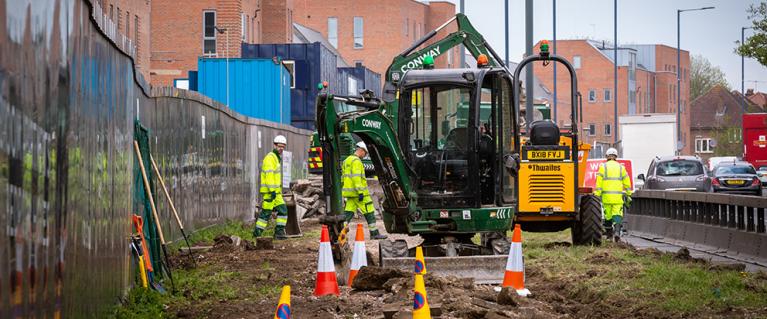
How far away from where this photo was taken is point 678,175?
1521 inches

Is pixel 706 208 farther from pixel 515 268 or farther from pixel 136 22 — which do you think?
pixel 136 22

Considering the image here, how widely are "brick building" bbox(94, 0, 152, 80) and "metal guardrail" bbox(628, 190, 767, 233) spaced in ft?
66.1

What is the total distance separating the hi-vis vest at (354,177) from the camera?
68.8ft

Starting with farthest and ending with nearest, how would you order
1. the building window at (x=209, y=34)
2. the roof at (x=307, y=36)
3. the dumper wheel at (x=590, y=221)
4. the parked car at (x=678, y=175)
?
the roof at (x=307, y=36) < the building window at (x=209, y=34) < the parked car at (x=678, y=175) < the dumper wheel at (x=590, y=221)

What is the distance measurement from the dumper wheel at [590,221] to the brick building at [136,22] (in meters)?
24.7

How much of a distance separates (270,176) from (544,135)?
16.7 ft

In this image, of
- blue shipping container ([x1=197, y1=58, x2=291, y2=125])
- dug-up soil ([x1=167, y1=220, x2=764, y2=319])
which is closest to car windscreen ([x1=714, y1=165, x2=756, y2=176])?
blue shipping container ([x1=197, y1=58, x2=291, y2=125])

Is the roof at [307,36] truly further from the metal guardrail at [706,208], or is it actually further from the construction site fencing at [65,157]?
the construction site fencing at [65,157]

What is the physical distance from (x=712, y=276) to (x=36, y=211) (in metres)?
10.4

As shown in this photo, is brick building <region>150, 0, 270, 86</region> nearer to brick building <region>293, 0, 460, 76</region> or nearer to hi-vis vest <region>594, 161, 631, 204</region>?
hi-vis vest <region>594, 161, 631, 204</region>

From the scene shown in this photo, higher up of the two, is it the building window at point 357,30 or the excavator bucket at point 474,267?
the building window at point 357,30

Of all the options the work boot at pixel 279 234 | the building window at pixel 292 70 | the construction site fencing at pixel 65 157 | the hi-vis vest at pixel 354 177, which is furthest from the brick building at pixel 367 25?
the construction site fencing at pixel 65 157

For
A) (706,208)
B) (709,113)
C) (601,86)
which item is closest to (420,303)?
(706,208)

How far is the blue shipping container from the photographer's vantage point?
1727 inches
